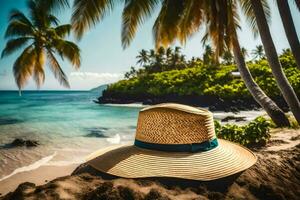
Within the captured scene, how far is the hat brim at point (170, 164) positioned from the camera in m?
2.66

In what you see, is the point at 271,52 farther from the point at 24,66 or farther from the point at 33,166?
the point at 24,66

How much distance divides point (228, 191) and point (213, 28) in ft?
16.7

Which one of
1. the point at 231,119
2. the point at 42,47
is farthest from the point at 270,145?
the point at 42,47

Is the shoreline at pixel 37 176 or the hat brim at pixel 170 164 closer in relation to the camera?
the hat brim at pixel 170 164

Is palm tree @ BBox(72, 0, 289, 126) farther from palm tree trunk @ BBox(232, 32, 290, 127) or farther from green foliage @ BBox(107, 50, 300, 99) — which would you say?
green foliage @ BBox(107, 50, 300, 99)

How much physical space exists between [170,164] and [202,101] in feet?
107

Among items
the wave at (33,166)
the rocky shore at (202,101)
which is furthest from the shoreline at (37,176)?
the rocky shore at (202,101)

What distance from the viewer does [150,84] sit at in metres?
44.5

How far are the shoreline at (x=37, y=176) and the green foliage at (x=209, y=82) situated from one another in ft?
74.8

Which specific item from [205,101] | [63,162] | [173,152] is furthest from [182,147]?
[205,101]

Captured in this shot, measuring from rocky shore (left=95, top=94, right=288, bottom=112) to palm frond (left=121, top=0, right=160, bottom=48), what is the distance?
752 inches

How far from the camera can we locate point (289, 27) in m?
6.92

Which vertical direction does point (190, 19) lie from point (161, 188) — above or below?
above

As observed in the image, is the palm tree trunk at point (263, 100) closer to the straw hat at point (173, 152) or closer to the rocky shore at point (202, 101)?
the straw hat at point (173, 152)
